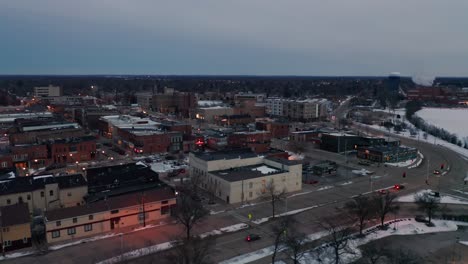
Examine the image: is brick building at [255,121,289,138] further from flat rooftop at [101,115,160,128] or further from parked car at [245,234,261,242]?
parked car at [245,234,261,242]

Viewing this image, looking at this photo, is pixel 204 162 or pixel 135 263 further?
pixel 204 162

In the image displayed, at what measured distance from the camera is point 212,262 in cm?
2406

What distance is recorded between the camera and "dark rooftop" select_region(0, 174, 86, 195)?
108ft

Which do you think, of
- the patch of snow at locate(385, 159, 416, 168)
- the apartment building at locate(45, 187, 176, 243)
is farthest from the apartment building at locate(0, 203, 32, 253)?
the patch of snow at locate(385, 159, 416, 168)

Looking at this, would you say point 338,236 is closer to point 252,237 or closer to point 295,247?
point 252,237

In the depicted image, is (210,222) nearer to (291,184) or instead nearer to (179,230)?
(179,230)

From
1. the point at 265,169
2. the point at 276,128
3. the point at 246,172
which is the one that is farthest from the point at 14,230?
the point at 276,128

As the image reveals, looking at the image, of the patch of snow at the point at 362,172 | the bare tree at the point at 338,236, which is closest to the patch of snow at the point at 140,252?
the bare tree at the point at 338,236

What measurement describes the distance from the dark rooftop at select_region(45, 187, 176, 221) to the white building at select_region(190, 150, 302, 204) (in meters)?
6.02

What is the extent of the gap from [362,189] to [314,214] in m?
10.4

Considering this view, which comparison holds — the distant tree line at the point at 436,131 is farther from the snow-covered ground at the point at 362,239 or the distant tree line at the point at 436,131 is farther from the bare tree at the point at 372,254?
the bare tree at the point at 372,254

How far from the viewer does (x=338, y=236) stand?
26797 mm

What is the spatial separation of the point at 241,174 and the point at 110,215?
1380 centimetres

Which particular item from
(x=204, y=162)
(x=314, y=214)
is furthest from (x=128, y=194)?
(x=314, y=214)
